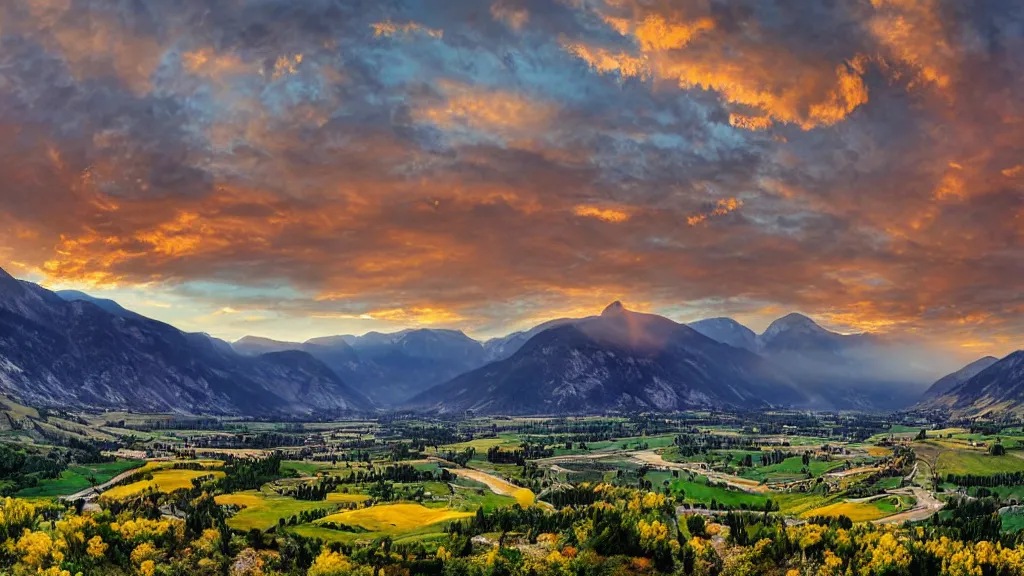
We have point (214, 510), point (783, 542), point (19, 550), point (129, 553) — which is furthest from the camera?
point (214, 510)

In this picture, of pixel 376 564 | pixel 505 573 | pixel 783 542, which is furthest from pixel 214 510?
pixel 783 542

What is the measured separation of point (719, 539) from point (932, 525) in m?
58.3

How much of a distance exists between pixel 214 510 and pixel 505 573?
309ft

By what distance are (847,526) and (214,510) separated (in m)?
168

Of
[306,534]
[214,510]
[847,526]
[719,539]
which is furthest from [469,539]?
[847,526]

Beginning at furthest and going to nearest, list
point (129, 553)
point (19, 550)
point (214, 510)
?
point (214, 510), point (129, 553), point (19, 550)

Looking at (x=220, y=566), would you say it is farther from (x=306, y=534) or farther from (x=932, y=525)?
(x=932, y=525)

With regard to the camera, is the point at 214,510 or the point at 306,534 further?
the point at 214,510

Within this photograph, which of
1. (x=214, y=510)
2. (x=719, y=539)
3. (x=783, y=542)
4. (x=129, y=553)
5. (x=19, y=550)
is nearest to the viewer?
(x=19, y=550)

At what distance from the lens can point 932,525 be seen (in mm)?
182375

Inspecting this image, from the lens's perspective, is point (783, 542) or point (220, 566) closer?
point (220, 566)

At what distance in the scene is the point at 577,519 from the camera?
17962cm

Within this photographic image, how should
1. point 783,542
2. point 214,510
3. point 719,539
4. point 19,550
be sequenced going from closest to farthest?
1. point 19,550
2. point 783,542
3. point 719,539
4. point 214,510

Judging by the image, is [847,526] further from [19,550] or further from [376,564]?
[19,550]
